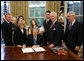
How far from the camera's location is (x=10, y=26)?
3.72 meters

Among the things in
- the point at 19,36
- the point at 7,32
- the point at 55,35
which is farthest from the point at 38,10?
the point at 55,35

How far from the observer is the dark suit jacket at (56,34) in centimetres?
286

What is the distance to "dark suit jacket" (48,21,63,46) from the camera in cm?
286

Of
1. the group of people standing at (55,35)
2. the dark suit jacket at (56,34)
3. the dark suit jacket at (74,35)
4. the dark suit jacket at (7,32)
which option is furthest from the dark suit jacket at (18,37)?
the dark suit jacket at (74,35)

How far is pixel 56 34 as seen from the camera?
9.82ft

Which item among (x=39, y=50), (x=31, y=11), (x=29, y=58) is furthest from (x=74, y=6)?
(x=29, y=58)

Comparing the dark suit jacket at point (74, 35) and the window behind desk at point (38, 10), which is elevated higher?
the window behind desk at point (38, 10)

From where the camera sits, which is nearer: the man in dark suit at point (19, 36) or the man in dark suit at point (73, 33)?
the man in dark suit at point (73, 33)

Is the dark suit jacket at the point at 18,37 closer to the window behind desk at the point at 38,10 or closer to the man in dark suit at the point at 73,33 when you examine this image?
the man in dark suit at the point at 73,33

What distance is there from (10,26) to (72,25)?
5.73 ft

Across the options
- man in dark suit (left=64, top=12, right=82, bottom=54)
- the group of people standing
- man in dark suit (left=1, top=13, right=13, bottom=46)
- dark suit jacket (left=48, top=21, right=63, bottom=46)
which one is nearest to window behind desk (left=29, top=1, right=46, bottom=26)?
man in dark suit (left=1, top=13, right=13, bottom=46)

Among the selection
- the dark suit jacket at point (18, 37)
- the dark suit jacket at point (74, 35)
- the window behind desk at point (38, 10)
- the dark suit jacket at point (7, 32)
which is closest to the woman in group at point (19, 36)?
the dark suit jacket at point (18, 37)

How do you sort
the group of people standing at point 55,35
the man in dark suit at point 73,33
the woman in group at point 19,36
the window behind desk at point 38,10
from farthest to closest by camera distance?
the window behind desk at point 38,10, the woman in group at point 19,36, the man in dark suit at point 73,33, the group of people standing at point 55,35

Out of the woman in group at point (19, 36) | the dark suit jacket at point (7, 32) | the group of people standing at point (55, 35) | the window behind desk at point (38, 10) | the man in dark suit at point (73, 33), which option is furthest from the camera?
the window behind desk at point (38, 10)
